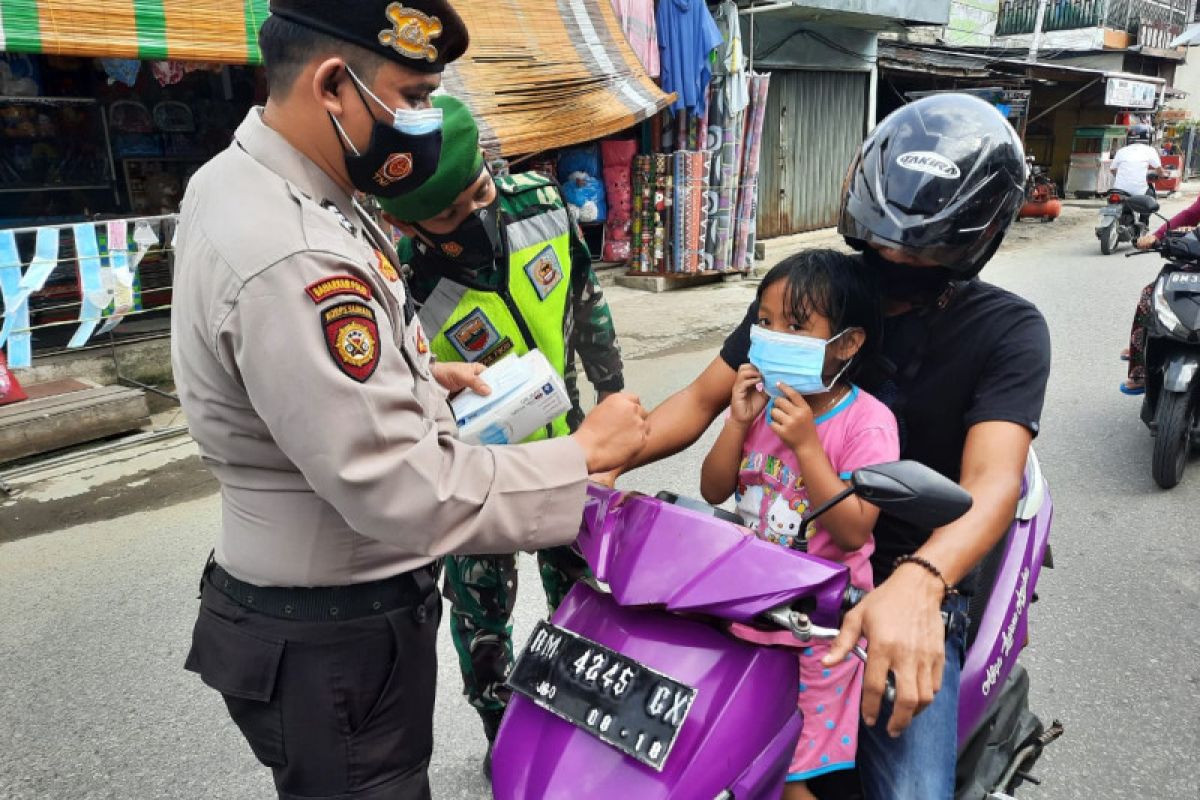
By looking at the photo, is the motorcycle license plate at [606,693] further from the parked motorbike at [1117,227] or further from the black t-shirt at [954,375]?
the parked motorbike at [1117,227]

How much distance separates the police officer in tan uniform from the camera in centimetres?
112

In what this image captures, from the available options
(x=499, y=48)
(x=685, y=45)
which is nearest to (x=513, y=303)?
(x=499, y=48)

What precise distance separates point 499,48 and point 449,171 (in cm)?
556

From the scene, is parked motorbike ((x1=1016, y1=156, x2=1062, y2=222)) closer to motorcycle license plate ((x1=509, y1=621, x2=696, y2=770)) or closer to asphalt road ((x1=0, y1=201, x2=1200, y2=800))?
asphalt road ((x1=0, y1=201, x2=1200, y2=800))

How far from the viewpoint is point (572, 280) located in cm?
248

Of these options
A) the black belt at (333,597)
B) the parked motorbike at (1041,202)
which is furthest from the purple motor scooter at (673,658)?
the parked motorbike at (1041,202)

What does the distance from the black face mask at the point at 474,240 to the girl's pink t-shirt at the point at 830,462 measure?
77cm

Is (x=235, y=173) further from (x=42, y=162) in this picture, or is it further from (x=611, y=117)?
(x=42, y=162)

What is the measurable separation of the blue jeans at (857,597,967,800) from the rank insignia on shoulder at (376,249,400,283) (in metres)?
1.09

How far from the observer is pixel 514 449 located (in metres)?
1.32

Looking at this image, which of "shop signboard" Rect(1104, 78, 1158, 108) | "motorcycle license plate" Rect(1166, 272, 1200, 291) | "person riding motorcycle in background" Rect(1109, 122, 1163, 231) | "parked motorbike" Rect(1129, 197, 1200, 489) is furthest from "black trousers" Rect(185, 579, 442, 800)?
"shop signboard" Rect(1104, 78, 1158, 108)

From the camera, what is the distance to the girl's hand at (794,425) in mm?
1539

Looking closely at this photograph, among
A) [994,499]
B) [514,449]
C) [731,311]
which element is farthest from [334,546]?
[731,311]

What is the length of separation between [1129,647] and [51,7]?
546cm
